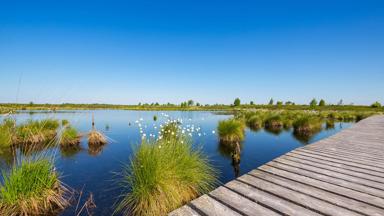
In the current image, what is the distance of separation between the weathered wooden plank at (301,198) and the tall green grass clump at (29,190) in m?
5.43

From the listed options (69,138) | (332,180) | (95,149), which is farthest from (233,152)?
(69,138)

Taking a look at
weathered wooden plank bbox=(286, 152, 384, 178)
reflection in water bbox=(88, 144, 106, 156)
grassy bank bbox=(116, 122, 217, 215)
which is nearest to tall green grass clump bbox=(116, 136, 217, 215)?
grassy bank bbox=(116, 122, 217, 215)

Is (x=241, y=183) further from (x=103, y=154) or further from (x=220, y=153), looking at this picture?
(x=103, y=154)

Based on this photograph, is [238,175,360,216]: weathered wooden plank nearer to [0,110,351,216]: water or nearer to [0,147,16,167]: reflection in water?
[0,110,351,216]: water

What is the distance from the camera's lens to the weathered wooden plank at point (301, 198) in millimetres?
3143

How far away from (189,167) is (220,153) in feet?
26.9

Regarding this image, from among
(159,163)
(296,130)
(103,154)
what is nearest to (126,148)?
(103,154)

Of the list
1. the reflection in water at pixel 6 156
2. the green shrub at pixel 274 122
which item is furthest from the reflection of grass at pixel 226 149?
the green shrub at pixel 274 122

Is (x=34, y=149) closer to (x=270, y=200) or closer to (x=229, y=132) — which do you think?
(x=229, y=132)

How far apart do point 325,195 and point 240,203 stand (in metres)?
1.55

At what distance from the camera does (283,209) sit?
3207 millimetres

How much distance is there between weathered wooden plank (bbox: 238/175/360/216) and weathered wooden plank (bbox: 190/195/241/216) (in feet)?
3.51

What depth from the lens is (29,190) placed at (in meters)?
5.68

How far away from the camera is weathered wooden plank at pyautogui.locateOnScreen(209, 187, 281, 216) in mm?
3152
